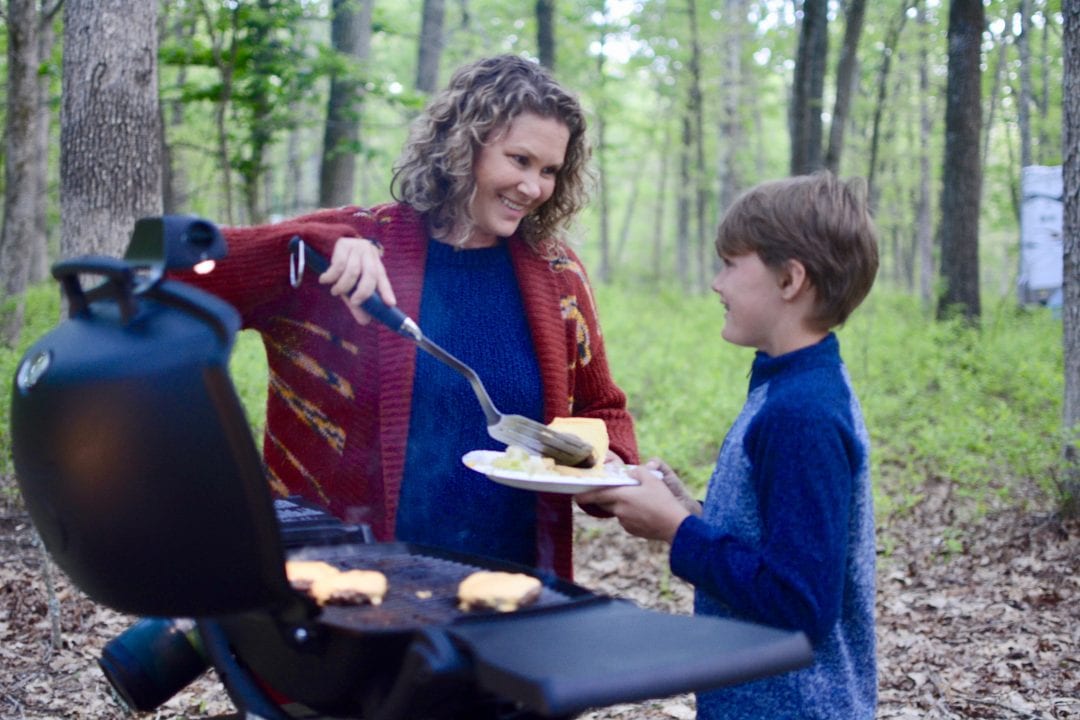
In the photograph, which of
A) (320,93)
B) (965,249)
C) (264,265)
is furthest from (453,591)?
(965,249)

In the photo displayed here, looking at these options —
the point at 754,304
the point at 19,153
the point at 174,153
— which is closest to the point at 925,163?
the point at 174,153

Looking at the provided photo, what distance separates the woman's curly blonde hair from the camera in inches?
93.8

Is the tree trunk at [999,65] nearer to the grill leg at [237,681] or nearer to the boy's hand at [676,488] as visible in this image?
the boy's hand at [676,488]

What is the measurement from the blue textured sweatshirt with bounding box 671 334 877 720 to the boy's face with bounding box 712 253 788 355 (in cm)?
5

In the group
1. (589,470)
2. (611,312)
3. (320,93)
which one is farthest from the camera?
(611,312)

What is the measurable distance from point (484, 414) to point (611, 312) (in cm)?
1174

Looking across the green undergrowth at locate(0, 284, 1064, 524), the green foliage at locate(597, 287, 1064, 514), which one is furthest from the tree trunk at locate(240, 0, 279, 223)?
the green foliage at locate(597, 287, 1064, 514)

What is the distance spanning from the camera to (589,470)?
203 centimetres

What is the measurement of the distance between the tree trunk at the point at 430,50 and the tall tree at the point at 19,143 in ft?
14.7

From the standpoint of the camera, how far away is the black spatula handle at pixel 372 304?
186 cm

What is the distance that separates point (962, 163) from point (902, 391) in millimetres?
2957

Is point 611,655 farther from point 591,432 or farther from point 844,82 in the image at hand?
point 844,82

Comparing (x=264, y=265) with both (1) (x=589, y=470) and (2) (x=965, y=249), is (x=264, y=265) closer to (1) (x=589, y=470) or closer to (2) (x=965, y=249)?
(1) (x=589, y=470)

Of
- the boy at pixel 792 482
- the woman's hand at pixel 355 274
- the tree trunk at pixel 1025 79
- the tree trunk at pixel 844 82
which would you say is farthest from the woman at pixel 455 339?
the tree trunk at pixel 1025 79
